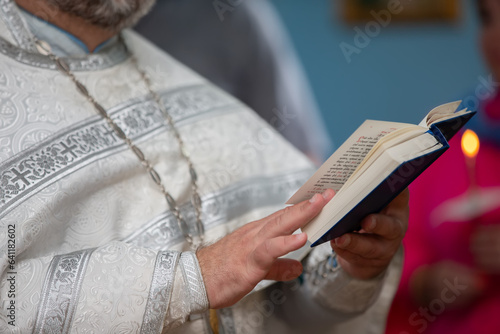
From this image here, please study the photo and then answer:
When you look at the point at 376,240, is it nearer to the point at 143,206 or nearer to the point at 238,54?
the point at 143,206

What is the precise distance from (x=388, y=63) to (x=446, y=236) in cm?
150

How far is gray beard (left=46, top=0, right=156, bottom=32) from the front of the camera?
125 cm

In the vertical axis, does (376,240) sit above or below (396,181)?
below

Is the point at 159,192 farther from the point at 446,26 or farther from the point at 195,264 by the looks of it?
the point at 446,26

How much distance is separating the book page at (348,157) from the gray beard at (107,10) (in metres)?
0.62

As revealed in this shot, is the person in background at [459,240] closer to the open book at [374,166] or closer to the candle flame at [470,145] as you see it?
the candle flame at [470,145]

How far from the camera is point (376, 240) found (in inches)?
42.3

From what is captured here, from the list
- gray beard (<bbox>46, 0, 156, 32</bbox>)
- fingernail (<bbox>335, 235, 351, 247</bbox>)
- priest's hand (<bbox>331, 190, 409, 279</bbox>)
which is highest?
gray beard (<bbox>46, 0, 156, 32</bbox>)

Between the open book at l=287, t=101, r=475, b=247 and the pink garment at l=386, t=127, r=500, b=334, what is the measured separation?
3.31ft

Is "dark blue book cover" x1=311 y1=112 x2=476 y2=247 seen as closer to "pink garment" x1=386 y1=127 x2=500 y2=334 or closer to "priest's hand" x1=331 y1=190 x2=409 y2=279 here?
"priest's hand" x1=331 y1=190 x2=409 y2=279

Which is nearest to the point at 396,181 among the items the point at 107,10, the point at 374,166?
the point at 374,166

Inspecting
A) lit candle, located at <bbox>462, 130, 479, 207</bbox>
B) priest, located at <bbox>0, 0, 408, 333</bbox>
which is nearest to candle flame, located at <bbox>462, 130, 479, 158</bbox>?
lit candle, located at <bbox>462, 130, 479, 207</bbox>

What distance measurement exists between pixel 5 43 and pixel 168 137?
383 mm

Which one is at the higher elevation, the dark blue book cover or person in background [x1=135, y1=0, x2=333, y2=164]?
the dark blue book cover
